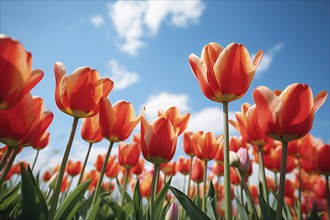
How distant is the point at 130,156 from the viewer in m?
2.53

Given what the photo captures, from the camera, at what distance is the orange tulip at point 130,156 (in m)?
2.53

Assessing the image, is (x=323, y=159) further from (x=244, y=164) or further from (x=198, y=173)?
(x=198, y=173)

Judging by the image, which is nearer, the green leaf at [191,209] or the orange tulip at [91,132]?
the green leaf at [191,209]

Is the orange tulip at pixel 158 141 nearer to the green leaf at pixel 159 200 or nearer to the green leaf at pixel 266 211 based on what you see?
the green leaf at pixel 159 200

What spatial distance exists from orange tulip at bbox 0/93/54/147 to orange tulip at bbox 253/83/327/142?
3.74 ft

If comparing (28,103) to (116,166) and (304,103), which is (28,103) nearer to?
(304,103)

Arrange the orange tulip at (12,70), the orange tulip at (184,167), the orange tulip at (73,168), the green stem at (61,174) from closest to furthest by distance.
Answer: the orange tulip at (12,70) → the green stem at (61,174) → the orange tulip at (184,167) → the orange tulip at (73,168)

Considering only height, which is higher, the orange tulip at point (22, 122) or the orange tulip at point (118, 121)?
the orange tulip at point (118, 121)

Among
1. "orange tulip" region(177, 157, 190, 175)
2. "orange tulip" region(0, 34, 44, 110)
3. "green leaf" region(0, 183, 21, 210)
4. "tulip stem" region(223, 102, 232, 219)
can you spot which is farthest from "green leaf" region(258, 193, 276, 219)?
"orange tulip" region(177, 157, 190, 175)

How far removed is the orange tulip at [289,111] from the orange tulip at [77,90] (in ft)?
3.02

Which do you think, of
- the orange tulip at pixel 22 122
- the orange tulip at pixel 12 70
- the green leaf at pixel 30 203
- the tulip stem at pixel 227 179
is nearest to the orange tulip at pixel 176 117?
the tulip stem at pixel 227 179

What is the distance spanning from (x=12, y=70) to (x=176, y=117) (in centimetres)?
157

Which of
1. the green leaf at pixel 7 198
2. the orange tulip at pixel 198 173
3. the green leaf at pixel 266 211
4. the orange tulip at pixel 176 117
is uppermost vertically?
the orange tulip at pixel 176 117

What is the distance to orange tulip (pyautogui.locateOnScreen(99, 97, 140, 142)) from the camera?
5.06ft
